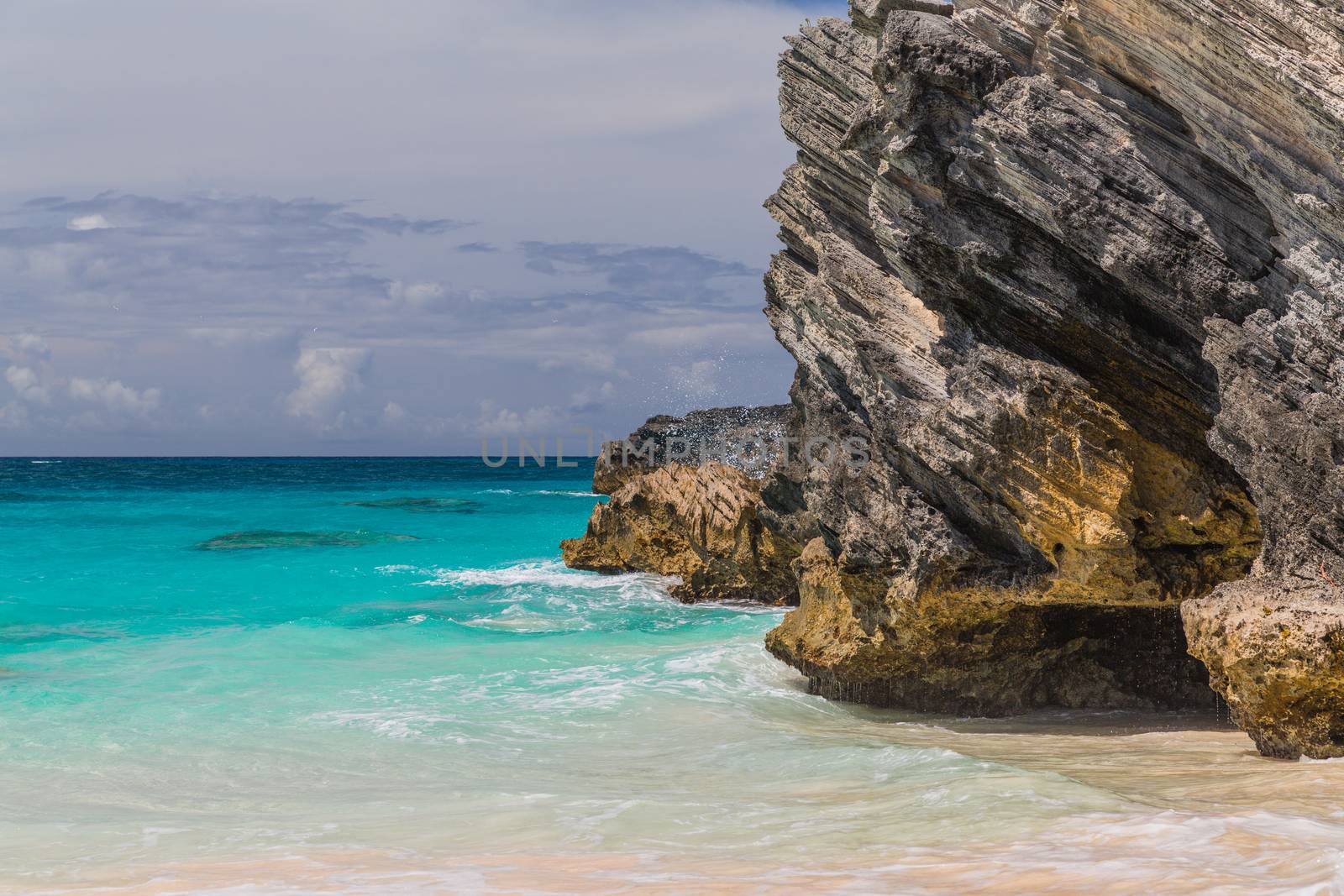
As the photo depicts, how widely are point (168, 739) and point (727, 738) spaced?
5731 mm

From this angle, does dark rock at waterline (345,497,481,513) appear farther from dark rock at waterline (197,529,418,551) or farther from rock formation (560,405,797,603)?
rock formation (560,405,797,603)

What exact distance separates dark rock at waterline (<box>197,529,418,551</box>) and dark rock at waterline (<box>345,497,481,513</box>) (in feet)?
38.9

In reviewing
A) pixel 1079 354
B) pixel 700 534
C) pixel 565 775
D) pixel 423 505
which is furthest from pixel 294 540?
pixel 1079 354

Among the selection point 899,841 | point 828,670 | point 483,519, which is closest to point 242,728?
point 828,670

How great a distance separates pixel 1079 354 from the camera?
8859 mm

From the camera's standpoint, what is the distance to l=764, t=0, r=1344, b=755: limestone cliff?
7.04 metres

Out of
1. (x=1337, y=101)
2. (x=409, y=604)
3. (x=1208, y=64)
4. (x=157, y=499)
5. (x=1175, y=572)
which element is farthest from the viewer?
(x=157, y=499)

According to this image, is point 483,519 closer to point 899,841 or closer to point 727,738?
point 727,738

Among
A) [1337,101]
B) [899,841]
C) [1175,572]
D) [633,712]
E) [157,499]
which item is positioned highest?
[1337,101]

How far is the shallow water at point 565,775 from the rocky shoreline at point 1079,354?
72 cm

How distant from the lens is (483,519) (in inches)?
1786

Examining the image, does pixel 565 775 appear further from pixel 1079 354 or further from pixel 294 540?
pixel 294 540

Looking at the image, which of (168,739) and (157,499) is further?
(157,499)

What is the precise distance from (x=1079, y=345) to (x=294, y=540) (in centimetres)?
3161
